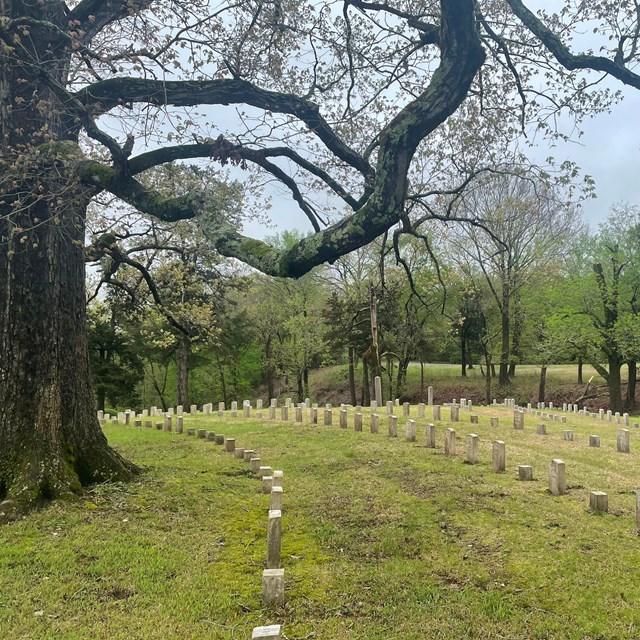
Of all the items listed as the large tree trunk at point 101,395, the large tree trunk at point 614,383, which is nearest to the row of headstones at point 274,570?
the large tree trunk at point 614,383

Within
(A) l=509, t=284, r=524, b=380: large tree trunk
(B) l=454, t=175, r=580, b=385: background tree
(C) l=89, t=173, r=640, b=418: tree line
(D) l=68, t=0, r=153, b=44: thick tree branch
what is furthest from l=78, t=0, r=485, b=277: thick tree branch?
(A) l=509, t=284, r=524, b=380: large tree trunk

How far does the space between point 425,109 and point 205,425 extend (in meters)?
10.5

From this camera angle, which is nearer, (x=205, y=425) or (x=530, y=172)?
(x=530, y=172)

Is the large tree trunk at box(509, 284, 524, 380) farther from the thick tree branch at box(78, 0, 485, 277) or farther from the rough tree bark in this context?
the thick tree branch at box(78, 0, 485, 277)

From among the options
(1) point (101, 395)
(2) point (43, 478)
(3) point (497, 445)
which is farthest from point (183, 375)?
(3) point (497, 445)

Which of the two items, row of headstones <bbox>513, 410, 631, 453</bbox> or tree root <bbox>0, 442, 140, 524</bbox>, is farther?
row of headstones <bbox>513, 410, 631, 453</bbox>

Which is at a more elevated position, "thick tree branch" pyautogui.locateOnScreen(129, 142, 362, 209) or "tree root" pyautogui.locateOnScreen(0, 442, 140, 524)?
"thick tree branch" pyautogui.locateOnScreen(129, 142, 362, 209)

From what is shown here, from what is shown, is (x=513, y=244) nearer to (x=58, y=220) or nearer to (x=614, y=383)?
(x=614, y=383)

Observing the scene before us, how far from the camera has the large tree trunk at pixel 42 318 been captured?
5.39 meters

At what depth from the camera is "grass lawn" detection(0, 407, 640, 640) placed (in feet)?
10.8

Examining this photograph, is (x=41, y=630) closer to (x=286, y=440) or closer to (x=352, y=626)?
(x=352, y=626)

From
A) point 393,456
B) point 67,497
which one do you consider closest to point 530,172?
point 393,456

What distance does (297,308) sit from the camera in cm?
2956

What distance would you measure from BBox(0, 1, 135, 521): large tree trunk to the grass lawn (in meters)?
0.56
